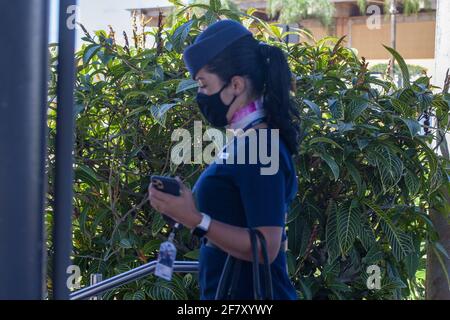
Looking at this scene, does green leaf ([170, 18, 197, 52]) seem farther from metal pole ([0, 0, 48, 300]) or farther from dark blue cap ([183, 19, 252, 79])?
metal pole ([0, 0, 48, 300])

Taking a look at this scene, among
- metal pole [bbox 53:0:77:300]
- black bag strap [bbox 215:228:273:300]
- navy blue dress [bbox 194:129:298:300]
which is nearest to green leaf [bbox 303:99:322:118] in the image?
navy blue dress [bbox 194:129:298:300]

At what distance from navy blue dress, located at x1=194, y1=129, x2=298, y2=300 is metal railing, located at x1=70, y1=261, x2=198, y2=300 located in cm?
20

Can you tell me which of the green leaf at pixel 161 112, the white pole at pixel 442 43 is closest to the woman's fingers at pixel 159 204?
the green leaf at pixel 161 112

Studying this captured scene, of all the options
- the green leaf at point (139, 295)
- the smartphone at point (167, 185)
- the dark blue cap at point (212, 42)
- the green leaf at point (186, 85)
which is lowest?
the green leaf at point (139, 295)

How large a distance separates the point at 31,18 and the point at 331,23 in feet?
119

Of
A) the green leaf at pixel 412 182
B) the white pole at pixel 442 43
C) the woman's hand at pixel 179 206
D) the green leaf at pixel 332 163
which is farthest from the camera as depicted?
the white pole at pixel 442 43

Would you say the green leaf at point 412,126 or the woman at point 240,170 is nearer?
the woman at point 240,170

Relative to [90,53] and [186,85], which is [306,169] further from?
[90,53]

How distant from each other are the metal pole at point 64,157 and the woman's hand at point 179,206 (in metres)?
0.34

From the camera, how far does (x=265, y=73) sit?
238cm

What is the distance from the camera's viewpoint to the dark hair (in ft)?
7.64

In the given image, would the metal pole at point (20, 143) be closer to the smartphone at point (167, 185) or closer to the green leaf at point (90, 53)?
the smartphone at point (167, 185)

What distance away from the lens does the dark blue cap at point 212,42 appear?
2309 mm

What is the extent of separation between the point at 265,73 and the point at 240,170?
35 centimetres
